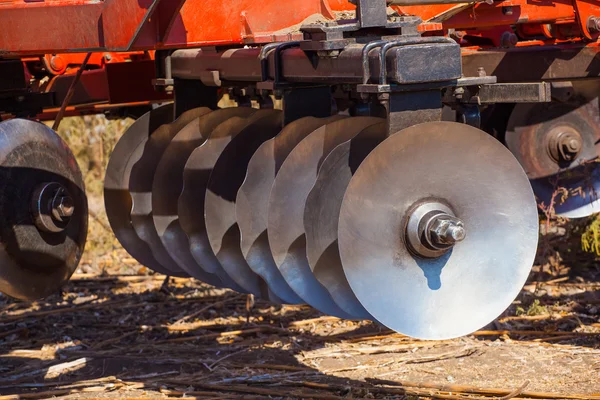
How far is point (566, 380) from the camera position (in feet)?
13.5

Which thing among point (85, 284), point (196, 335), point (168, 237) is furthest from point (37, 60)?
point (85, 284)

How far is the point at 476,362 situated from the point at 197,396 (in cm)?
124

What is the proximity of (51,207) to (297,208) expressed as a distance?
97cm

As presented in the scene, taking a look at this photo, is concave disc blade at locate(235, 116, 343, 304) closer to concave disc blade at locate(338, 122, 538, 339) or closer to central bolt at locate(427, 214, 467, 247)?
concave disc blade at locate(338, 122, 538, 339)

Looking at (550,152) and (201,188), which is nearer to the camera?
(201,188)

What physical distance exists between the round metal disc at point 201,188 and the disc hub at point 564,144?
6.42 feet

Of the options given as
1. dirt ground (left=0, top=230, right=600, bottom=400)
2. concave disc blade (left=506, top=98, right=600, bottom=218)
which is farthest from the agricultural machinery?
dirt ground (left=0, top=230, right=600, bottom=400)

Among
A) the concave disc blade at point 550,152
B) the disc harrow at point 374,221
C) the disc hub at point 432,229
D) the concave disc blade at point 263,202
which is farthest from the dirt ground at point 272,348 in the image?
the disc hub at point 432,229

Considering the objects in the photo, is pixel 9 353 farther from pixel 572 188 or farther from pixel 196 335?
pixel 572 188

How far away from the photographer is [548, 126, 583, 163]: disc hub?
5004mm

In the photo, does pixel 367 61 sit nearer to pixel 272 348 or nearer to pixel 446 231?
pixel 446 231

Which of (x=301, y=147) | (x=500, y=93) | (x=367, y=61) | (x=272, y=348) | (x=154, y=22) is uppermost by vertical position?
(x=154, y=22)

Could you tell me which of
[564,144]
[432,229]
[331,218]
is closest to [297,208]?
[331,218]

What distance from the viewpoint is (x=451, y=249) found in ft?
9.13
